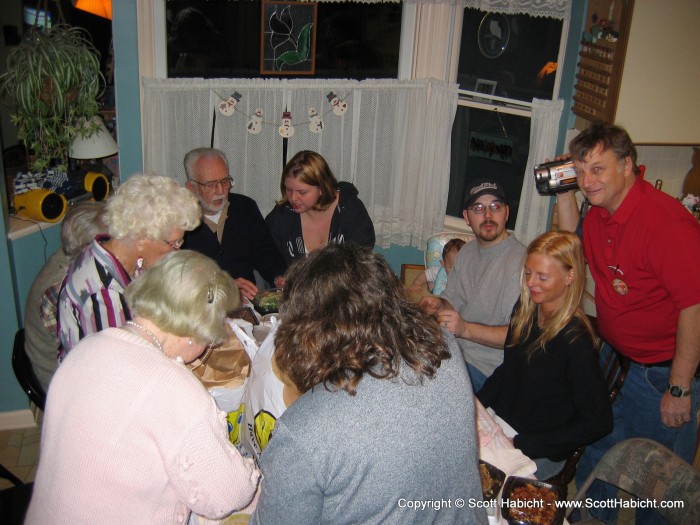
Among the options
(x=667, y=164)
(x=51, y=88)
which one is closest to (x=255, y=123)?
(x=51, y=88)

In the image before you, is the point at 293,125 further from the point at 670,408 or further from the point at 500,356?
the point at 670,408

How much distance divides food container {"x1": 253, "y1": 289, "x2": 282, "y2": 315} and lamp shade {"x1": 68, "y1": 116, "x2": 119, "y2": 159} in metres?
1.35

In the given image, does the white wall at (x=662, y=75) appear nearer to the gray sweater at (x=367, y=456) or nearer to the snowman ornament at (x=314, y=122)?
the snowman ornament at (x=314, y=122)

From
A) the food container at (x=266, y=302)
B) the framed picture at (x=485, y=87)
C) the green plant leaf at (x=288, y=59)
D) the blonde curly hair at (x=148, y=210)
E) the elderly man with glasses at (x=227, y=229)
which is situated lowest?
the food container at (x=266, y=302)

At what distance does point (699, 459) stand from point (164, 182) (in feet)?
8.39

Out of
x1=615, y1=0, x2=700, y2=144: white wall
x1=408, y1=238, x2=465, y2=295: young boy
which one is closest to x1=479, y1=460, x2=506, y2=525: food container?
x1=408, y1=238, x2=465, y2=295: young boy

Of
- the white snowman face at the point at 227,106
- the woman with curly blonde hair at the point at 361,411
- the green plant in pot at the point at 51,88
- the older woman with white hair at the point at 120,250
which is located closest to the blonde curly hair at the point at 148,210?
the older woman with white hair at the point at 120,250

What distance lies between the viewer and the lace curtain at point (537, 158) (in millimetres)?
3684

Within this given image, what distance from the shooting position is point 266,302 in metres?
2.52

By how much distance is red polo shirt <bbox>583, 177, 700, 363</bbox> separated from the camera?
2.04 meters

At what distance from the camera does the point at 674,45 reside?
109 inches

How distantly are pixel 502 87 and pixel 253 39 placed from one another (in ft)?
5.36

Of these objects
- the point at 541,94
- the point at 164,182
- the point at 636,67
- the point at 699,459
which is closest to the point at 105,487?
the point at 164,182

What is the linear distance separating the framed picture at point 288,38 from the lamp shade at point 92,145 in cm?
109
